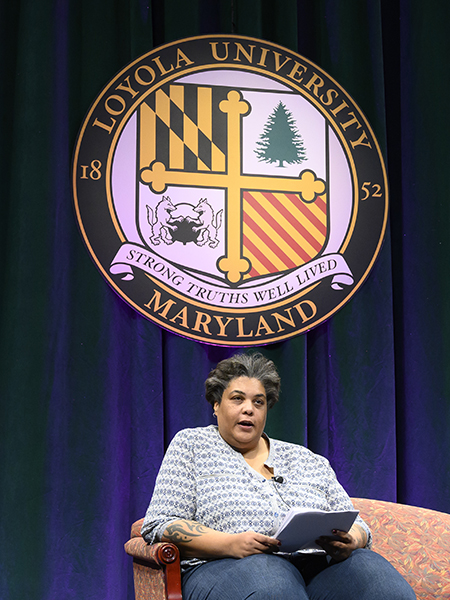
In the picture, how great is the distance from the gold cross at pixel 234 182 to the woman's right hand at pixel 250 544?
118 cm

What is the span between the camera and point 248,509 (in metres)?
2.00

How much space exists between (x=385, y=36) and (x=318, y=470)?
2.03m

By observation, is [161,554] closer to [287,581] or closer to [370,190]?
[287,581]

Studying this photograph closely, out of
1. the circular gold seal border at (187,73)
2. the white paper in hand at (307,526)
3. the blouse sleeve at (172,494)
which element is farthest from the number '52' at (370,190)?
the white paper in hand at (307,526)

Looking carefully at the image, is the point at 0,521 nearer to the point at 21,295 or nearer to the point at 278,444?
the point at 21,295

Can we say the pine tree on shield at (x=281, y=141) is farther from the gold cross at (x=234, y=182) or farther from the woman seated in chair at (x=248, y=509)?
the woman seated in chair at (x=248, y=509)

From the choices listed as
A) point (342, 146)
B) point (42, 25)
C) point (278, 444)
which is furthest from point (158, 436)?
point (42, 25)

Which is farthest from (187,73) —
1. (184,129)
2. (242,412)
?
(242,412)

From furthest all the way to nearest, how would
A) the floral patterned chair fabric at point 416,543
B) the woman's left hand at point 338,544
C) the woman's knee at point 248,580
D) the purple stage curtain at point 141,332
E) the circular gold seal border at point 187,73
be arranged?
1. the circular gold seal border at point 187,73
2. the purple stage curtain at point 141,332
3. the floral patterned chair fabric at point 416,543
4. the woman's left hand at point 338,544
5. the woman's knee at point 248,580

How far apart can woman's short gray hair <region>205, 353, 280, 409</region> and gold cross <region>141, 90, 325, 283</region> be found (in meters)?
0.58

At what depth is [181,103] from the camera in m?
2.86

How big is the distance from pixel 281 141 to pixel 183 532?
1682 millimetres

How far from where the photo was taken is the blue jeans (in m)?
Result: 1.72

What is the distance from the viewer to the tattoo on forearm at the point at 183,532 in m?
1.89
